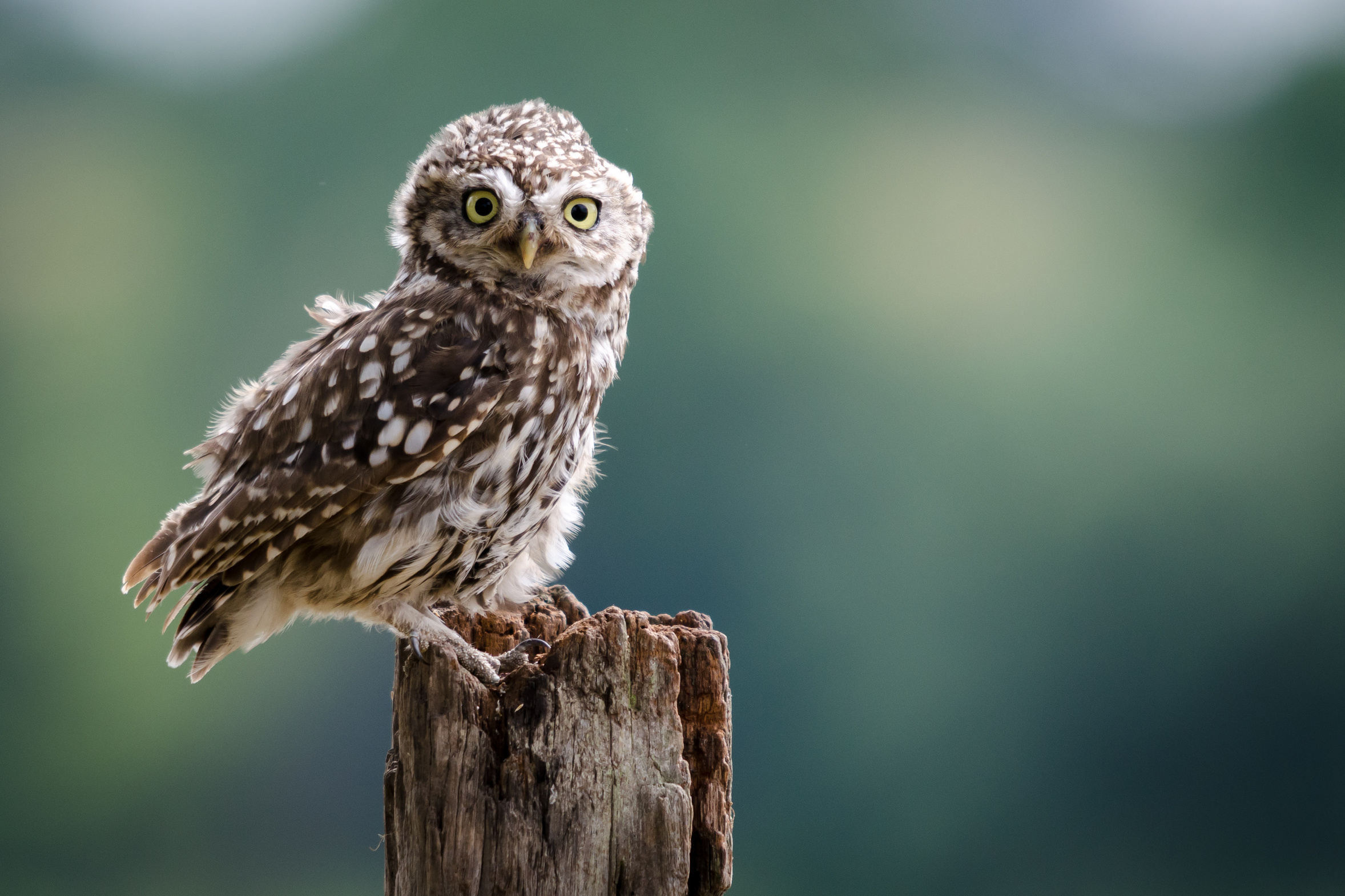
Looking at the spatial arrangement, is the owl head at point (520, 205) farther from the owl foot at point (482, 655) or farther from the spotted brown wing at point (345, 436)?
the owl foot at point (482, 655)

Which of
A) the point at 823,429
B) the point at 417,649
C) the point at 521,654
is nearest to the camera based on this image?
the point at 417,649

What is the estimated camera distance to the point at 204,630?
227 cm

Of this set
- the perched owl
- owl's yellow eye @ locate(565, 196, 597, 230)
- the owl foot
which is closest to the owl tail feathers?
the perched owl

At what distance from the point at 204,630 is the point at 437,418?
0.76 m

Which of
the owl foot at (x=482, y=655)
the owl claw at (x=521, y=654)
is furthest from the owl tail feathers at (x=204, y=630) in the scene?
the owl claw at (x=521, y=654)

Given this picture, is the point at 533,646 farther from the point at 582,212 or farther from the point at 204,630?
the point at 582,212

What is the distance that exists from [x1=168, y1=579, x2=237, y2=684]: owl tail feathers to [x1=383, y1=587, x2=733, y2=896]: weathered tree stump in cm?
64

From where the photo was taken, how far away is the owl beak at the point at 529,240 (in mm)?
2039

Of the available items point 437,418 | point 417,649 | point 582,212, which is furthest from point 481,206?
point 417,649

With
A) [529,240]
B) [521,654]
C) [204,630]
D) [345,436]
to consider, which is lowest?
[204,630]

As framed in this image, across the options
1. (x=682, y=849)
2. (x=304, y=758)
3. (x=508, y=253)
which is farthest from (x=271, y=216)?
(x=682, y=849)

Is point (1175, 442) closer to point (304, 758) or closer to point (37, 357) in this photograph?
point (304, 758)

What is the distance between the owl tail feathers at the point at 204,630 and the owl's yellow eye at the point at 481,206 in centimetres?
92

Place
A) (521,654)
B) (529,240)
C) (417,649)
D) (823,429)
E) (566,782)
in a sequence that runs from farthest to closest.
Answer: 1. (823,429)
2. (521,654)
3. (529,240)
4. (417,649)
5. (566,782)
